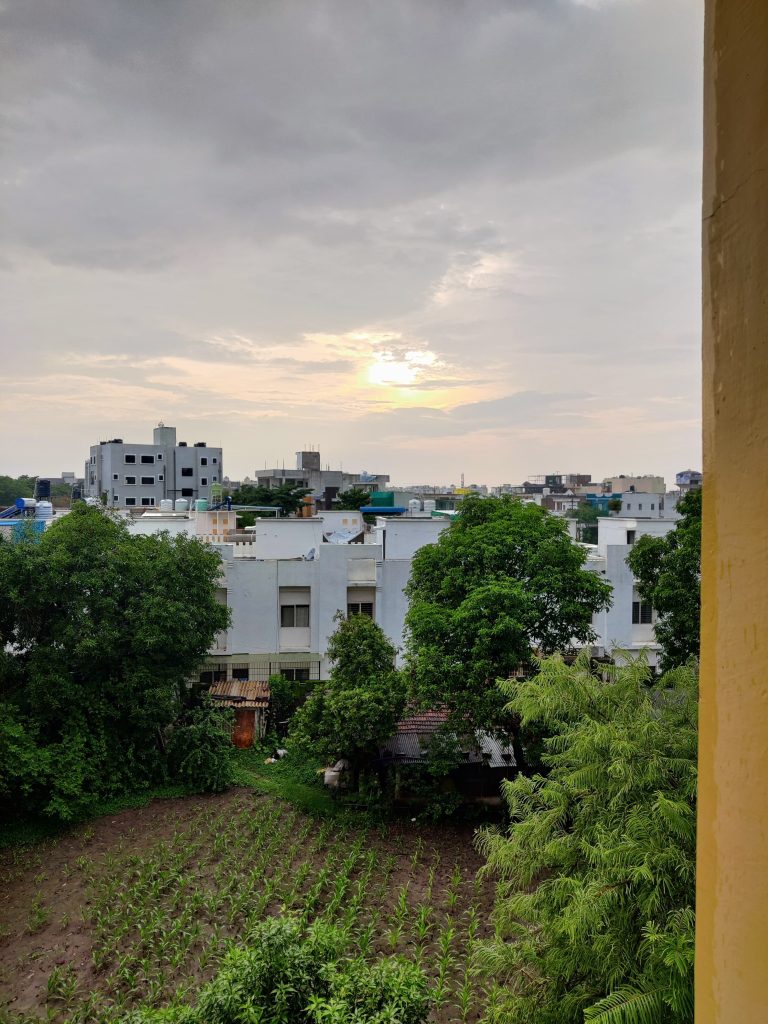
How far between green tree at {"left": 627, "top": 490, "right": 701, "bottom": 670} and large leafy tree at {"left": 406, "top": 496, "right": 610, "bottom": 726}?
33.8 inches

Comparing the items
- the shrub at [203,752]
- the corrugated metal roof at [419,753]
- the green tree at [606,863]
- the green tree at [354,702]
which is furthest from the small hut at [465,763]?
the green tree at [606,863]

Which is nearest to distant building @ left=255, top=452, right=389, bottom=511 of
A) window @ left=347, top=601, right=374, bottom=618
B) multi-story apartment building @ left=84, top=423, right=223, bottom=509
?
multi-story apartment building @ left=84, top=423, right=223, bottom=509

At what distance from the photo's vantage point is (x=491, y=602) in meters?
9.33

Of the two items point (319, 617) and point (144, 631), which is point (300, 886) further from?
point (319, 617)

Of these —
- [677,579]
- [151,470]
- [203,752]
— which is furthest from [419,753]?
[151,470]

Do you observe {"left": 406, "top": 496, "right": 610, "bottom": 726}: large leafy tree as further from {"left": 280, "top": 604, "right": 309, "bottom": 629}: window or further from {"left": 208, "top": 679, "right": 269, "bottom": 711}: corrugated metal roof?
{"left": 208, "top": 679, "right": 269, "bottom": 711}: corrugated metal roof

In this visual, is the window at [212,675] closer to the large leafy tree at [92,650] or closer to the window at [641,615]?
the large leafy tree at [92,650]

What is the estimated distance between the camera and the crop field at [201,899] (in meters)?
6.72

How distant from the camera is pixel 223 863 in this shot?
894 cm

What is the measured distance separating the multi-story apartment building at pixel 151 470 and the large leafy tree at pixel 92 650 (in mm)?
24465

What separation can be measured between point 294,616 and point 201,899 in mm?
6588

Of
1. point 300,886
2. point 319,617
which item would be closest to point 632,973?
point 300,886

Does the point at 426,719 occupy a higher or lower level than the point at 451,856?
higher

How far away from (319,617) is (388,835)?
16.8ft
